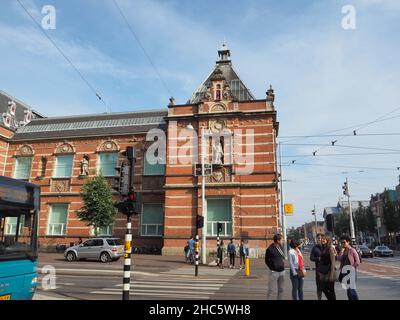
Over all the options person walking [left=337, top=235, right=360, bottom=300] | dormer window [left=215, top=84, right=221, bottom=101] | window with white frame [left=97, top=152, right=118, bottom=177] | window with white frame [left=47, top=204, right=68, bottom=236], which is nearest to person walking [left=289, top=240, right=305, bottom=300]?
person walking [left=337, top=235, right=360, bottom=300]

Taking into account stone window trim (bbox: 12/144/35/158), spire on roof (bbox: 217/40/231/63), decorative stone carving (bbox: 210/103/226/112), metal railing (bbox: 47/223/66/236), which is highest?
spire on roof (bbox: 217/40/231/63)

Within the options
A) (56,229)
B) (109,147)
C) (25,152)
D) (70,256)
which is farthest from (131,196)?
(25,152)

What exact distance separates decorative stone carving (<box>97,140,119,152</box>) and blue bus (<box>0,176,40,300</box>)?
25.0 m

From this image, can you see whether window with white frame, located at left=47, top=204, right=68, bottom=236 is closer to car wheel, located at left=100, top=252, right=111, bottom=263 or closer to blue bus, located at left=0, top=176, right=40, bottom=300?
car wheel, located at left=100, top=252, right=111, bottom=263

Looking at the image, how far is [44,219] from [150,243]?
449 inches

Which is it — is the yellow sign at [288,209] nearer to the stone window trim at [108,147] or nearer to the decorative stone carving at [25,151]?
the stone window trim at [108,147]

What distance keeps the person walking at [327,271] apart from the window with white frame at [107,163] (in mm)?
26602

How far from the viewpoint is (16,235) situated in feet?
23.9

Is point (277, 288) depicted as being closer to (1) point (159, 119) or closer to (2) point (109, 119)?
(1) point (159, 119)

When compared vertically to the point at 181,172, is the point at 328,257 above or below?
below

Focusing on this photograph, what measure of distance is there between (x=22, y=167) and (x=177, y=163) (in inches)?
709

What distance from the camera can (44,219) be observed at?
32375 millimetres

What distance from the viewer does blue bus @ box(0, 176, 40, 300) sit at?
6727 millimetres
